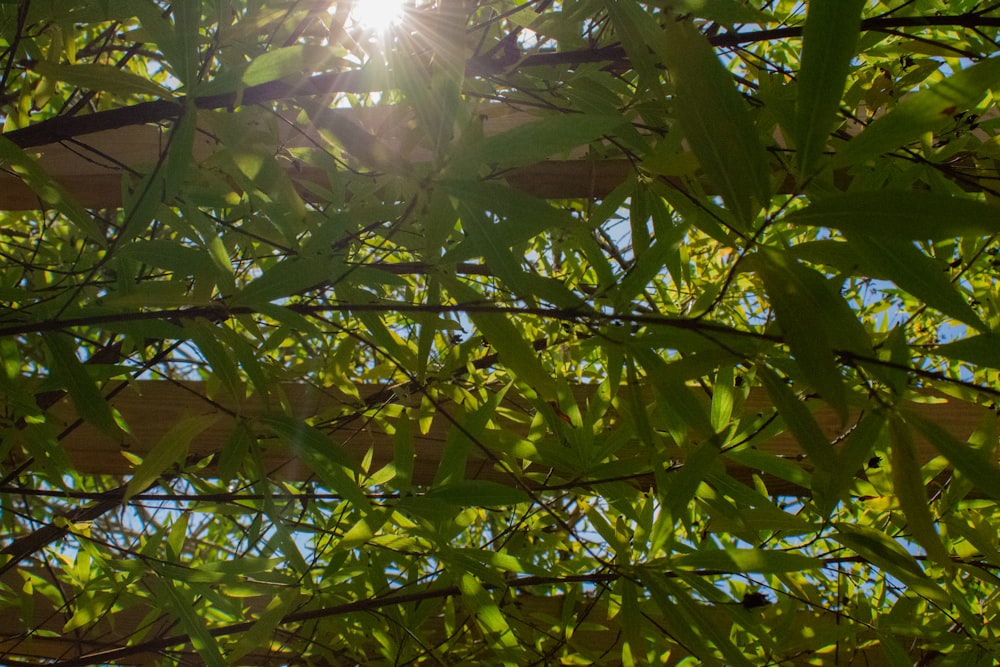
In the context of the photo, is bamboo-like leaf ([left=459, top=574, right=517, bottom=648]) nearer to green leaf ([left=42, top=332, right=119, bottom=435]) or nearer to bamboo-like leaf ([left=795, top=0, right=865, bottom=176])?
green leaf ([left=42, top=332, right=119, bottom=435])

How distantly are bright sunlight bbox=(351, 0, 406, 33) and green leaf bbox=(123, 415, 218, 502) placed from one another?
0.40 meters

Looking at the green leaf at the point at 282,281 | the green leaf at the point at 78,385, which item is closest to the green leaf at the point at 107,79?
the green leaf at the point at 282,281

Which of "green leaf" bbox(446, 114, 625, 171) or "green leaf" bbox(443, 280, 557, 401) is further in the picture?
"green leaf" bbox(443, 280, 557, 401)

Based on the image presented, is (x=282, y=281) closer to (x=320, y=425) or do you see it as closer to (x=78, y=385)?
(x=78, y=385)

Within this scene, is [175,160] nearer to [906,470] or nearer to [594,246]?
[594,246]

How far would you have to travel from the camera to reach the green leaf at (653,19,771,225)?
50 cm

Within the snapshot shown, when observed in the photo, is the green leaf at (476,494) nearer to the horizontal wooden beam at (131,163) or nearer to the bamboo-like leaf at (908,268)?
the bamboo-like leaf at (908,268)

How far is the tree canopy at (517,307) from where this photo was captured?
0.54 meters

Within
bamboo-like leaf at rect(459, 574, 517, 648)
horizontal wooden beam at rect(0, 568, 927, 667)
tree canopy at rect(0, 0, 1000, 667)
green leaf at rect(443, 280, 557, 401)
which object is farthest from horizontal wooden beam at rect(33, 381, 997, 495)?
green leaf at rect(443, 280, 557, 401)

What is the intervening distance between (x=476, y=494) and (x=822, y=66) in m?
0.55

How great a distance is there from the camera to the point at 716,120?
51 centimetres

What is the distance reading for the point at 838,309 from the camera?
55 cm

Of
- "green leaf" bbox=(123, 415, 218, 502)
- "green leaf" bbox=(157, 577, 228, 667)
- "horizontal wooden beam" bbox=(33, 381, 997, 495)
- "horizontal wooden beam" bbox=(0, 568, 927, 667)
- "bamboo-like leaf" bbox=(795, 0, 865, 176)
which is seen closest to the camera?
"bamboo-like leaf" bbox=(795, 0, 865, 176)

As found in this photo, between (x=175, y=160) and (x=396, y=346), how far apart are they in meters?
0.32
